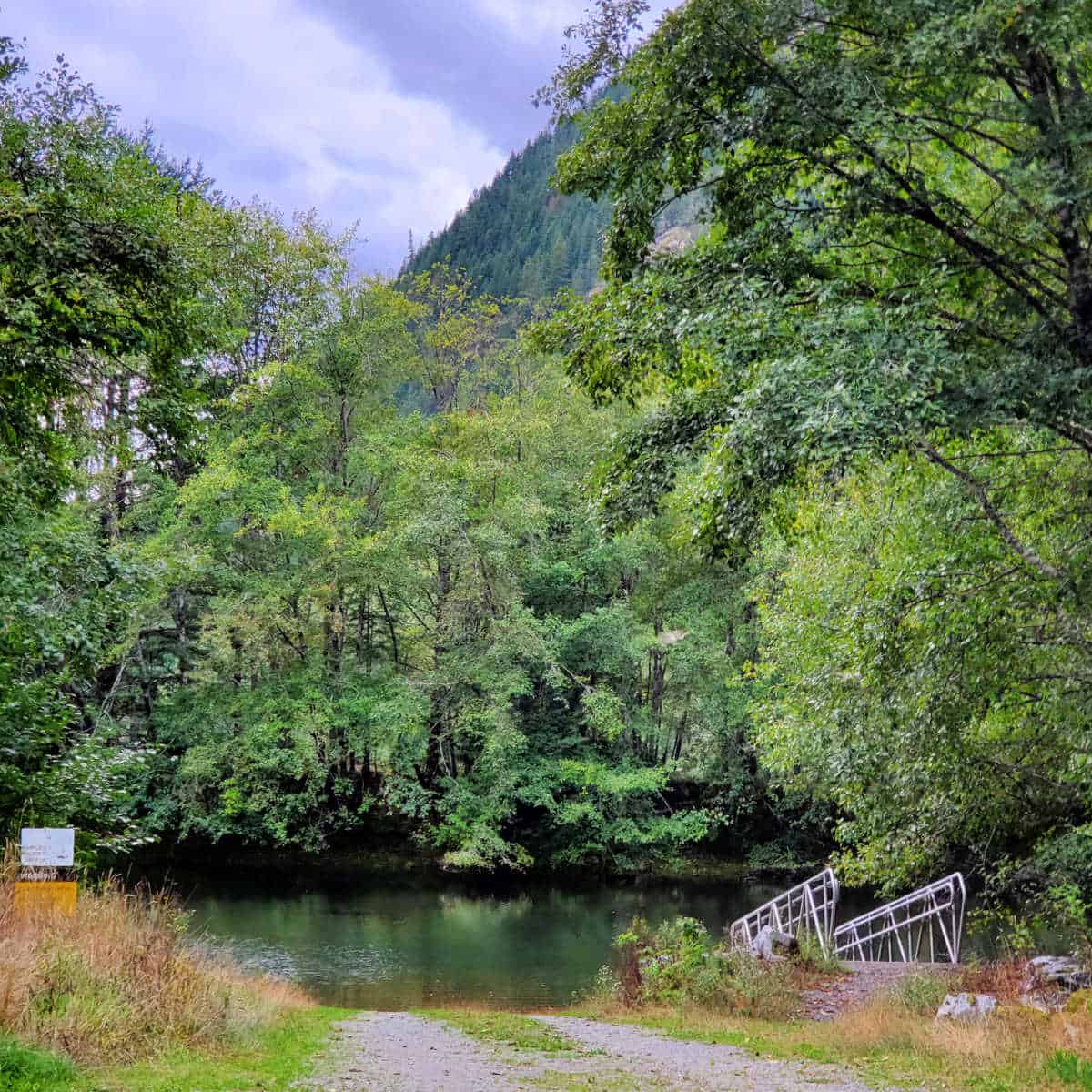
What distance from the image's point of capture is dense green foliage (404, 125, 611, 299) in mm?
96062

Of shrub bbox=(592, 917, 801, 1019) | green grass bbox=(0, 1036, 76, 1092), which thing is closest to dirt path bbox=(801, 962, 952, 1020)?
shrub bbox=(592, 917, 801, 1019)

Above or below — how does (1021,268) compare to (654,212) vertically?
below

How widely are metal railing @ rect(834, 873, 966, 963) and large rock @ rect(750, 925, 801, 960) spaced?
0.91 m

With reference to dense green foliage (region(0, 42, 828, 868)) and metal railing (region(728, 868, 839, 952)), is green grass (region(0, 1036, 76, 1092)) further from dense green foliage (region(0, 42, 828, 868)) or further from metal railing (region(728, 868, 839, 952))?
dense green foliage (region(0, 42, 828, 868))

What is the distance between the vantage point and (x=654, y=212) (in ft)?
25.1

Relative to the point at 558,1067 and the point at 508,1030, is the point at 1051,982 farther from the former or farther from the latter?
the point at 558,1067

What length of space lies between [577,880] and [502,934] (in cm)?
779

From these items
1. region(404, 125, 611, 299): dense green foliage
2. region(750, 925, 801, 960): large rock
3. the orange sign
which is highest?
region(404, 125, 611, 299): dense green foliage

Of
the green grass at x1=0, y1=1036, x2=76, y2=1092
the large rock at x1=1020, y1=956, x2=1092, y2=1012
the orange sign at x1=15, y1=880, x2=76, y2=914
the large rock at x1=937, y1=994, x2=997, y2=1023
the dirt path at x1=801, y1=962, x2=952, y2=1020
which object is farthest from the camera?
the dirt path at x1=801, y1=962, x2=952, y2=1020

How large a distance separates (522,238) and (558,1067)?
112143 millimetres

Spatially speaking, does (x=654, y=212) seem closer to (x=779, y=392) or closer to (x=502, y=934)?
(x=779, y=392)

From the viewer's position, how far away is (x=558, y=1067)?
7859mm

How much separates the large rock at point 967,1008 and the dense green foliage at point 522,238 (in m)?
82.8

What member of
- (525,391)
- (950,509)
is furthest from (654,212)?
(525,391)
